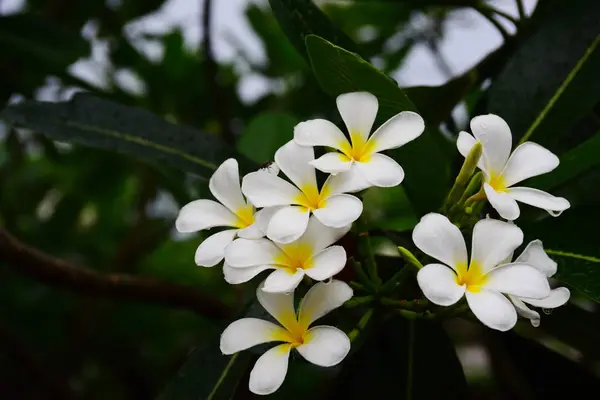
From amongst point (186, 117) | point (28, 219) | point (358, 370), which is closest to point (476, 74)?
point (358, 370)

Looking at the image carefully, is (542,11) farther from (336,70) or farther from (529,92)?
(336,70)

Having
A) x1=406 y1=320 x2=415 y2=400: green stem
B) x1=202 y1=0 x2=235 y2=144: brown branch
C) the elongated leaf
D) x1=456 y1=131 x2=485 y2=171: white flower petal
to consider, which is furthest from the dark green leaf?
x1=202 y1=0 x2=235 y2=144: brown branch

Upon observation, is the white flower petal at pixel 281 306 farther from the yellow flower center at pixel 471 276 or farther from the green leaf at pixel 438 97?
the green leaf at pixel 438 97

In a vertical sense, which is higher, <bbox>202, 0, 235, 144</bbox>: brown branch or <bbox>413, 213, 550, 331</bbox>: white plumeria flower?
<bbox>413, 213, 550, 331</bbox>: white plumeria flower

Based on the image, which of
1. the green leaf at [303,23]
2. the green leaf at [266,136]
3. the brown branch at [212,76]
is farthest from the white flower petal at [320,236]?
the brown branch at [212,76]

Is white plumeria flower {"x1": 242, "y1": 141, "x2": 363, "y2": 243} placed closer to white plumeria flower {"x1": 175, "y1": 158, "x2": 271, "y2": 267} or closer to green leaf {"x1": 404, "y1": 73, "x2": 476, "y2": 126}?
white plumeria flower {"x1": 175, "y1": 158, "x2": 271, "y2": 267}

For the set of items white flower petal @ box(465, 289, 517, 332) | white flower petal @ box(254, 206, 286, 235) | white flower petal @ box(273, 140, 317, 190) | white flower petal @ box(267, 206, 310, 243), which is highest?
white flower petal @ box(465, 289, 517, 332)

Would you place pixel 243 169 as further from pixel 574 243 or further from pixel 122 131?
pixel 574 243
